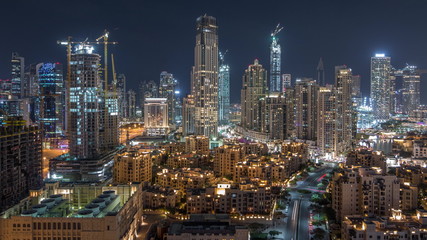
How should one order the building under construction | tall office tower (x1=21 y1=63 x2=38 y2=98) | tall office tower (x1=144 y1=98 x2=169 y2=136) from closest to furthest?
the building under construction < tall office tower (x1=21 y1=63 x2=38 y2=98) < tall office tower (x1=144 y1=98 x2=169 y2=136)

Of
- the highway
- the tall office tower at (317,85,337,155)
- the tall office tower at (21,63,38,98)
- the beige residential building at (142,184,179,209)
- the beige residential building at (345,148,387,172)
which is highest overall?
the tall office tower at (21,63,38,98)

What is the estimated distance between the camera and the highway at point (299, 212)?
13016mm

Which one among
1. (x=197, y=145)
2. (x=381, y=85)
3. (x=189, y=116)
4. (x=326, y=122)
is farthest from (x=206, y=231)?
(x=381, y=85)

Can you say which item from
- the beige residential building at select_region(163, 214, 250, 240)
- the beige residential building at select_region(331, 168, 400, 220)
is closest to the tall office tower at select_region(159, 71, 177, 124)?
the beige residential building at select_region(331, 168, 400, 220)

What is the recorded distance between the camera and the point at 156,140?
36812 mm

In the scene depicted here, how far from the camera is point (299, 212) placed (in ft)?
50.0

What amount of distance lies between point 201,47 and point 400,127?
88.5 ft

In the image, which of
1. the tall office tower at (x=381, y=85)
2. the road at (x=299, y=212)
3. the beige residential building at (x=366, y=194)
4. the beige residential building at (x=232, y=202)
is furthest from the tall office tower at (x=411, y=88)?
the beige residential building at (x=232, y=202)

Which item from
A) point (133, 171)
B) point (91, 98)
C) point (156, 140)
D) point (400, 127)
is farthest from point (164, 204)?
point (400, 127)

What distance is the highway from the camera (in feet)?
42.7

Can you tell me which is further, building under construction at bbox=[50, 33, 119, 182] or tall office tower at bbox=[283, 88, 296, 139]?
tall office tower at bbox=[283, 88, 296, 139]

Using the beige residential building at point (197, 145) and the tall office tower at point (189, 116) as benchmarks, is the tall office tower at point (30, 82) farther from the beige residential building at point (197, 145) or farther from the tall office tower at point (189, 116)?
the beige residential building at point (197, 145)

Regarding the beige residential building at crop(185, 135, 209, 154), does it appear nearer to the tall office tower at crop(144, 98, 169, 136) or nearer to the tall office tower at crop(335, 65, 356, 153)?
the tall office tower at crop(335, 65, 356, 153)

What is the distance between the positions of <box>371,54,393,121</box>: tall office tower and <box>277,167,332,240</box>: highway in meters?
45.2
